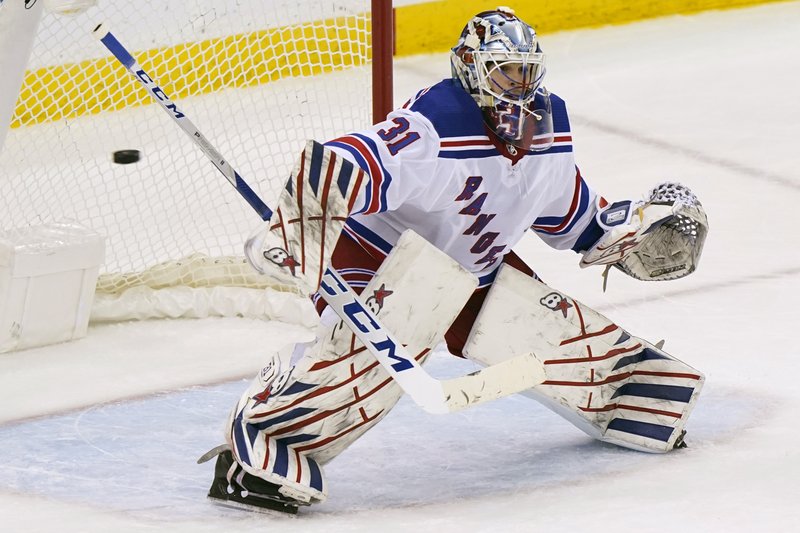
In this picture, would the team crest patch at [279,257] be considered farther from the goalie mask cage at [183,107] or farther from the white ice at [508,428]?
the goalie mask cage at [183,107]

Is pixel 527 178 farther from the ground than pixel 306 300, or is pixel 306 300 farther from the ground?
pixel 527 178

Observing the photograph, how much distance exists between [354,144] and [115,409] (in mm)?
1074

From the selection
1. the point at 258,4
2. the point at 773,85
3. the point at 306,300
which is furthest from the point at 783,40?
the point at 306,300

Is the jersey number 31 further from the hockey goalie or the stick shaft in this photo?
the stick shaft

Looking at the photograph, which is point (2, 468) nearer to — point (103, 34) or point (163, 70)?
point (103, 34)

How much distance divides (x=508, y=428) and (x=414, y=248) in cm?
68

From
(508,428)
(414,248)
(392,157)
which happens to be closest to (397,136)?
(392,157)

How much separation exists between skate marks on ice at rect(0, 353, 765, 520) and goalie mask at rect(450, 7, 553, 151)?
2.07 feet

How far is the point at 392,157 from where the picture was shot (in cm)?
254

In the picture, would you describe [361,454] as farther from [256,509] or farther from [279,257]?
[279,257]

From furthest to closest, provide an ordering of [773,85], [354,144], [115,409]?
1. [773,85]
2. [115,409]
3. [354,144]

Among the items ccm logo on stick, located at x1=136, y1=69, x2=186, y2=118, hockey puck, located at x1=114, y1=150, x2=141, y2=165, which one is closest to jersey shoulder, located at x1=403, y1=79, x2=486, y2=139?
ccm logo on stick, located at x1=136, y1=69, x2=186, y2=118

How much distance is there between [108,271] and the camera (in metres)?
4.14

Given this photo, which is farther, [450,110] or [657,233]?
[657,233]
